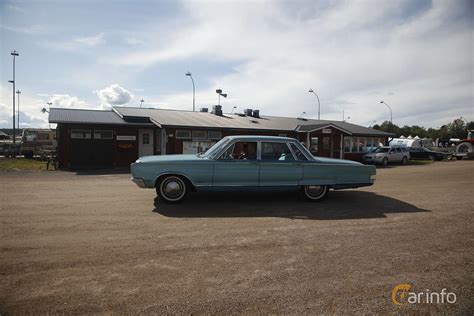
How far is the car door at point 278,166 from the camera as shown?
7.41m

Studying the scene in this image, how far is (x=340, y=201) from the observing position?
802 cm

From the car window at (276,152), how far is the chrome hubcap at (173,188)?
223cm

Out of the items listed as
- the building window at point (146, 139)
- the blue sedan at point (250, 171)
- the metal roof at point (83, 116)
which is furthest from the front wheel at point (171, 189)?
the building window at point (146, 139)

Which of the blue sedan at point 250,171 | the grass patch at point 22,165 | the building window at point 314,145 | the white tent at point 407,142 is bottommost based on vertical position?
the grass patch at point 22,165

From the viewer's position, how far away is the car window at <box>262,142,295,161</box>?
759 cm

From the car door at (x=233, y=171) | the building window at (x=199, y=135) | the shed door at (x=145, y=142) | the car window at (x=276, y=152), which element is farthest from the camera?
the building window at (x=199, y=135)

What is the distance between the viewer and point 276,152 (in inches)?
301

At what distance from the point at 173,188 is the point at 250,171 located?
1.90 metres

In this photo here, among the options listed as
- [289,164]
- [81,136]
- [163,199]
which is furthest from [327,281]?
[81,136]

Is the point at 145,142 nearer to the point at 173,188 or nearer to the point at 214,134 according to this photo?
the point at 214,134

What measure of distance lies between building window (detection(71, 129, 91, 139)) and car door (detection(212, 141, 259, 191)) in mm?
14486

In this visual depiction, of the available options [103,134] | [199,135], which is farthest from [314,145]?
[103,134]

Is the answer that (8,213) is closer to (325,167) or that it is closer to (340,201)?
(325,167)

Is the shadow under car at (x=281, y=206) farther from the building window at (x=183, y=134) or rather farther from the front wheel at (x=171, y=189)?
the building window at (x=183, y=134)
